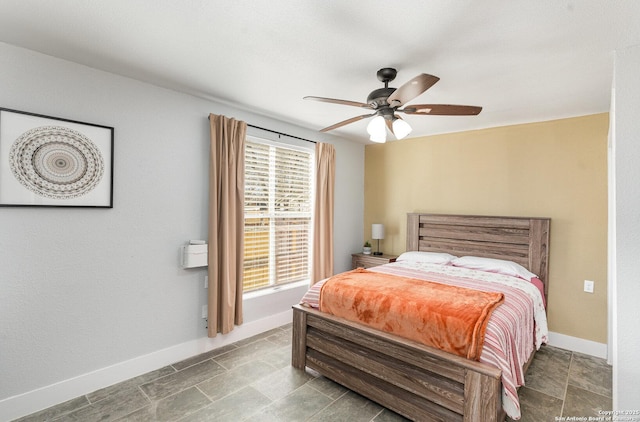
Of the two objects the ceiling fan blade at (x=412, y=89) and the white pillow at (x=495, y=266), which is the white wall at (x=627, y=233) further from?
the white pillow at (x=495, y=266)

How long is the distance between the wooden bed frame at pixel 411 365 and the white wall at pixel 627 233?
2.38 ft

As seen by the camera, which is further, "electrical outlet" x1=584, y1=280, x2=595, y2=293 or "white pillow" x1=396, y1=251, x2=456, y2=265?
"white pillow" x1=396, y1=251, x2=456, y2=265

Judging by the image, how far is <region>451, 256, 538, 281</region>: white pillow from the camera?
11.0 ft

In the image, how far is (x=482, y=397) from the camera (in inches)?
73.5

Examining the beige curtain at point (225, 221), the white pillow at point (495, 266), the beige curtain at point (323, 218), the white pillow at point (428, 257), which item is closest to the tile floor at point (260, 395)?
the beige curtain at point (225, 221)

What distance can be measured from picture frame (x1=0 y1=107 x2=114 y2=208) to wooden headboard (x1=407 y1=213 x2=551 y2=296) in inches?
142

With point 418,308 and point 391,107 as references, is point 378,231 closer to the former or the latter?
point 418,308

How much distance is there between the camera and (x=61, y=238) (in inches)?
92.9

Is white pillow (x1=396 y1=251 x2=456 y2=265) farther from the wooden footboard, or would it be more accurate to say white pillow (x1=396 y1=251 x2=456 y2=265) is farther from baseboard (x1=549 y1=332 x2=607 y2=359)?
the wooden footboard

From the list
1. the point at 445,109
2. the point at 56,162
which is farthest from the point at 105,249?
the point at 445,109

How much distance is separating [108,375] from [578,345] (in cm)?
448

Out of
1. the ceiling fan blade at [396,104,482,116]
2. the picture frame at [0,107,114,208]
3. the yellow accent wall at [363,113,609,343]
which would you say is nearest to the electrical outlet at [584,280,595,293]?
the yellow accent wall at [363,113,609,343]

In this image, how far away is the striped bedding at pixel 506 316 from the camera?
1.90m

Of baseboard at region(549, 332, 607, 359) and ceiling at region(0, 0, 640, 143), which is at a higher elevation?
ceiling at region(0, 0, 640, 143)
